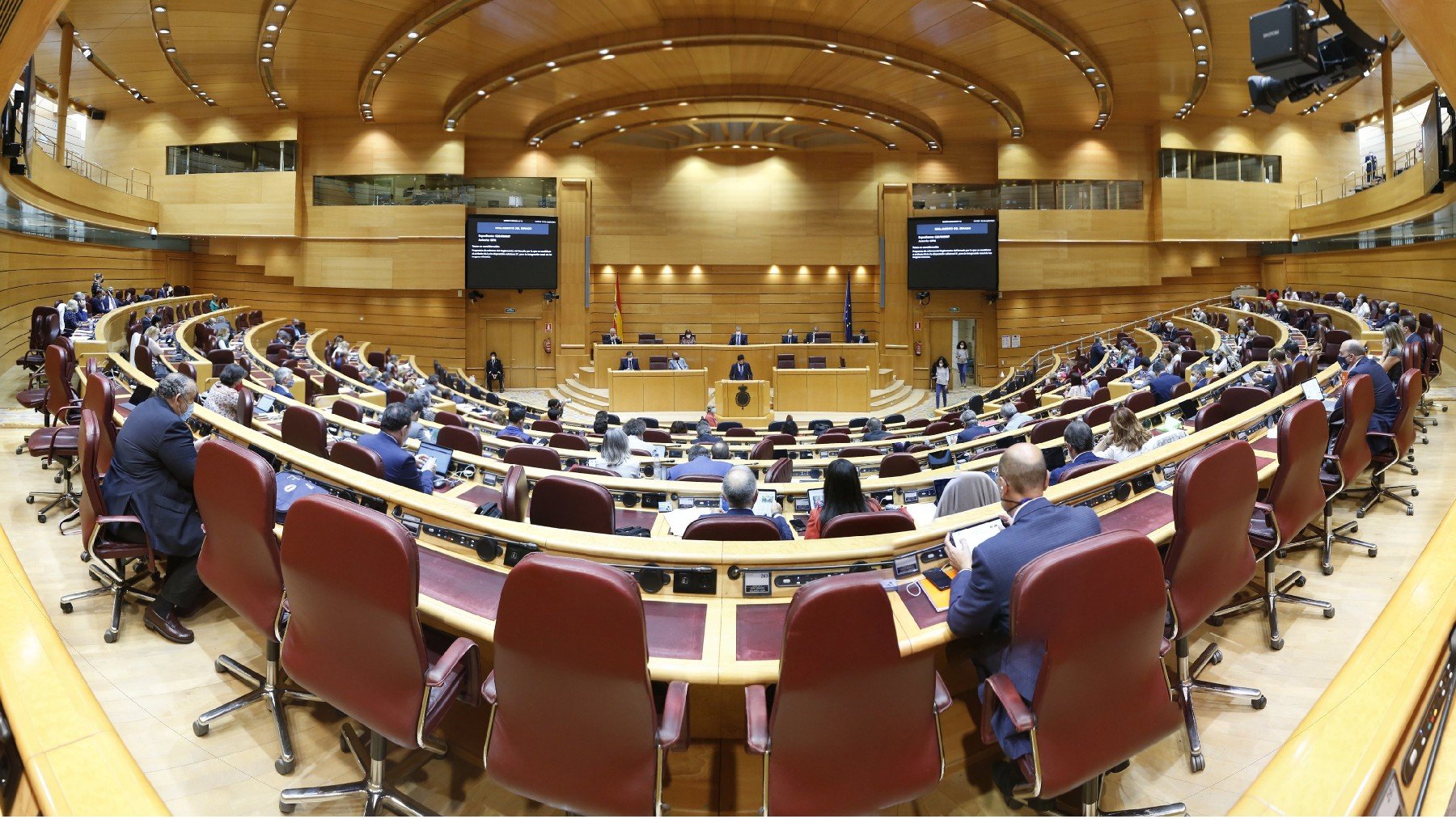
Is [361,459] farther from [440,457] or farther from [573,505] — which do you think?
[573,505]

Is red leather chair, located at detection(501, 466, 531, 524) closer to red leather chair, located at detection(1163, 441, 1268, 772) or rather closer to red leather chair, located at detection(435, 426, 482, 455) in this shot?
red leather chair, located at detection(435, 426, 482, 455)

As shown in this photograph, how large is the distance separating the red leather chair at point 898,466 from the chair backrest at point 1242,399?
7.57ft

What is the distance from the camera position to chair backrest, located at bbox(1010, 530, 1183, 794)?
188cm

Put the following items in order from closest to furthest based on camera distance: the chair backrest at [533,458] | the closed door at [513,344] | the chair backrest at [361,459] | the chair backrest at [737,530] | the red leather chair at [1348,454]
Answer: the chair backrest at [737,530] < the chair backrest at [361,459] < the red leather chair at [1348,454] < the chair backrest at [533,458] < the closed door at [513,344]

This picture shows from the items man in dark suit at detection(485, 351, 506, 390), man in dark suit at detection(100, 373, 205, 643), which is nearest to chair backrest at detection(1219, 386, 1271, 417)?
man in dark suit at detection(100, 373, 205, 643)

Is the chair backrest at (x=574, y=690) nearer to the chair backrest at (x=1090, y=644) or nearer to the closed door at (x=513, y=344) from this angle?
the chair backrest at (x=1090, y=644)

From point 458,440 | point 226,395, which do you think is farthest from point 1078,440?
point 226,395

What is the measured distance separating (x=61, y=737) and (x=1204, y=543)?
3.03 metres

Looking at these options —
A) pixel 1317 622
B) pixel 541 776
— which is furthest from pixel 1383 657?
pixel 1317 622

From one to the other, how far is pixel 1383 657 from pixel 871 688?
39.1 inches

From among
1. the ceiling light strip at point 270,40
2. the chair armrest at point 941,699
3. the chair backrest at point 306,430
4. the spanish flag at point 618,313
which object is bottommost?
the chair armrest at point 941,699

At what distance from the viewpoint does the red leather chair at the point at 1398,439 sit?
4.75 metres

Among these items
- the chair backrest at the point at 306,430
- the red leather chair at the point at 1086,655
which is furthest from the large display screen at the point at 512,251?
the red leather chair at the point at 1086,655

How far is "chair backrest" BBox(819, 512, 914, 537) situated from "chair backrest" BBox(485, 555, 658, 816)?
4.25ft
